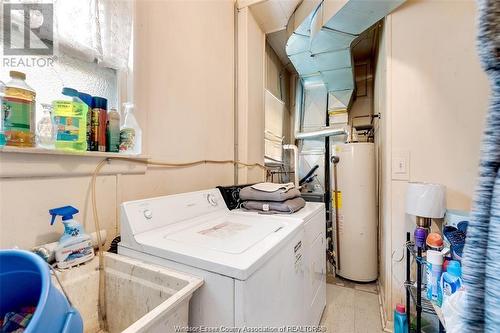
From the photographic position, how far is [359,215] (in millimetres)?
2320

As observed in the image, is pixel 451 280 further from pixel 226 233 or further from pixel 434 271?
pixel 226 233

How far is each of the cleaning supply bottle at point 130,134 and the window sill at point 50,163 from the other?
51 mm

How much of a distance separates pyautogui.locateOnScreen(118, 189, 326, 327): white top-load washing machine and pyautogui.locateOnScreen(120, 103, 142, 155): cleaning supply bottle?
0.97 feet

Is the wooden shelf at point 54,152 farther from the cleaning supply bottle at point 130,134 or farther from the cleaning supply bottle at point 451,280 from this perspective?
the cleaning supply bottle at point 451,280

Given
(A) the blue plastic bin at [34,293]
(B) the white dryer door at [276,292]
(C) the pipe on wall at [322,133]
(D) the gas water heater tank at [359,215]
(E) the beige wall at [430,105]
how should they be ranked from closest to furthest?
(A) the blue plastic bin at [34,293], (B) the white dryer door at [276,292], (E) the beige wall at [430,105], (D) the gas water heater tank at [359,215], (C) the pipe on wall at [322,133]

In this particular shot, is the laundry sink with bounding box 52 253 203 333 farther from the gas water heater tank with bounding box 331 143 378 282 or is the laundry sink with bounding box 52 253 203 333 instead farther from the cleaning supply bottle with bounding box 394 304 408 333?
the gas water heater tank with bounding box 331 143 378 282

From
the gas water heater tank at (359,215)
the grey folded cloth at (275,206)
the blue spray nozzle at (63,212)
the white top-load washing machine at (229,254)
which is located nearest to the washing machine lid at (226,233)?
the white top-load washing machine at (229,254)

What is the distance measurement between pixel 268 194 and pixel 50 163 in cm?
107

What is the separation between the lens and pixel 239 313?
0.64m

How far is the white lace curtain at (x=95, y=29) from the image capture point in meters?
0.90

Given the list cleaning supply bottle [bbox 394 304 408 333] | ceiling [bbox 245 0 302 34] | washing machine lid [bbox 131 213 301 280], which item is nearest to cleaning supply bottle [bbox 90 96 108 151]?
washing machine lid [bbox 131 213 301 280]

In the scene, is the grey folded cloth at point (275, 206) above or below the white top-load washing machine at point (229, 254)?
above

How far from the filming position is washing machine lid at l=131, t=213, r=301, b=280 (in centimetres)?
69

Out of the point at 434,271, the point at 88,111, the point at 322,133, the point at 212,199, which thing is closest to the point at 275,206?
the point at 212,199
